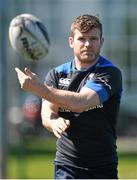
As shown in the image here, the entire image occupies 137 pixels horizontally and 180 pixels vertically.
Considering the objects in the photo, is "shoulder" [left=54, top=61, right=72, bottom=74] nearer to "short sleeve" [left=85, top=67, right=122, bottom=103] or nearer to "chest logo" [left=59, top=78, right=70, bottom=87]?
"chest logo" [left=59, top=78, right=70, bottom=87]

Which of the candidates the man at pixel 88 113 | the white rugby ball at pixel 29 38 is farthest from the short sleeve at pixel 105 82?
the white rugby ball at pixel 29 38

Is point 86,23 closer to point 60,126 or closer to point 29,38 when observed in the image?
point 60,126

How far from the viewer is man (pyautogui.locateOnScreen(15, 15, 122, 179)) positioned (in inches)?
305

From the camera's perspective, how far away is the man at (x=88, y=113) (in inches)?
305

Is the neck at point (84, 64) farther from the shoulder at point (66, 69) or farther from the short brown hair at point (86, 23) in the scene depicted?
the short brown hair at point (86, 23)

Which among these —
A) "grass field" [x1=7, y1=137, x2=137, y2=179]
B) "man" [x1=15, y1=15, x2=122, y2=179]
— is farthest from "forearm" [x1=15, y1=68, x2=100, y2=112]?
"grass field" [x1=7, y1=137, x2=137, y2=179]

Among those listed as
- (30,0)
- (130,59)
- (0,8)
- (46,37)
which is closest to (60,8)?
(30,0)

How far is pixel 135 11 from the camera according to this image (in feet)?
155

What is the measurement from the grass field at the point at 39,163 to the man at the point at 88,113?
9202mm

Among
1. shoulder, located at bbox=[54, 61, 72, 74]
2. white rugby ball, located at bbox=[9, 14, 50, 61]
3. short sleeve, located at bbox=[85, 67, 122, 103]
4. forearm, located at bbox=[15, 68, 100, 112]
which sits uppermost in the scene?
white rugby ball, located at bbox=[9, 14, 50, 61]

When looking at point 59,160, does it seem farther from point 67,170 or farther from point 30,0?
point 30,0

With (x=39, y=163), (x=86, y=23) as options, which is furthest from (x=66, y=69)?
(x=39, y=163)

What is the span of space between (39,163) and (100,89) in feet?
56.6

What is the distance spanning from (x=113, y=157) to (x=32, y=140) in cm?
2835
